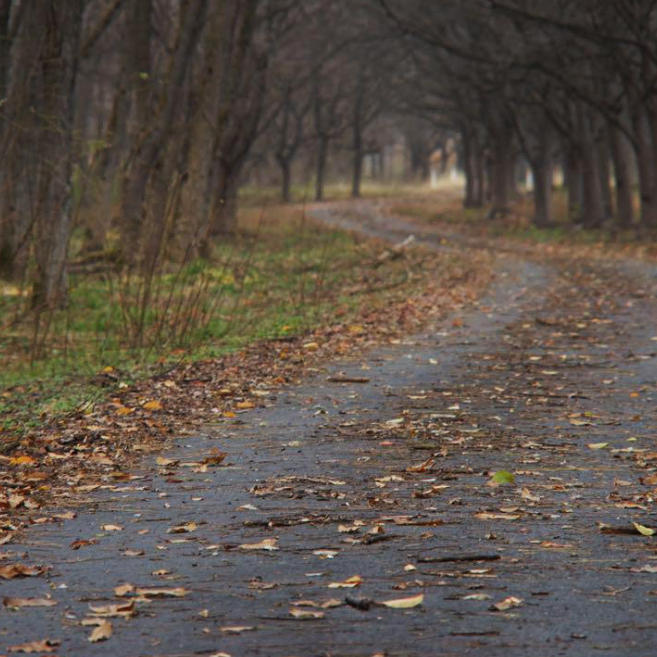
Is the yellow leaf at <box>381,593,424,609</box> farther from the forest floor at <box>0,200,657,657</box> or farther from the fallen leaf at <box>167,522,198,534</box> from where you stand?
the fallen leaf at <box>167,522,198,534</box>

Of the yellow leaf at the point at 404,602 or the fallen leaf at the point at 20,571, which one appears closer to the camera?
the yellow leaf at the point at 404,602

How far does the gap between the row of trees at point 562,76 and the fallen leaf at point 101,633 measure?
21.9 m

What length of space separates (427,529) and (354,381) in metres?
4.58

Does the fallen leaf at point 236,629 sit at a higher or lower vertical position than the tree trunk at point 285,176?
lower

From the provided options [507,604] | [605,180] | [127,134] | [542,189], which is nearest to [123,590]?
[507,604]

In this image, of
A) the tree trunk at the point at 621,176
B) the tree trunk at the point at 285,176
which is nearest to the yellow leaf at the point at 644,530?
the tree trunk at the point at 621,176

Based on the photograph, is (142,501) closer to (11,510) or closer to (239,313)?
(11,510)

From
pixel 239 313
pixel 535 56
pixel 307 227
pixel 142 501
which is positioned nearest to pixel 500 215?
pixel 307 227

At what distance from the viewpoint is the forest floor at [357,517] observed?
14.5 feet

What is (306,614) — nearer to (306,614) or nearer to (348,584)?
(306,614)

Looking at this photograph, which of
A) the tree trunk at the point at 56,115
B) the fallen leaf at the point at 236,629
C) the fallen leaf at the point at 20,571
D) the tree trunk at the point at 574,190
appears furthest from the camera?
the tree trunk at the point at 574,190

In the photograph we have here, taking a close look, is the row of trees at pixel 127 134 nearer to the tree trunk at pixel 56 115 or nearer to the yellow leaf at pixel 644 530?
the tree trunk at pixel 56 115

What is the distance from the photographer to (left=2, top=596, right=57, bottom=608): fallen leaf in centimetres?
476

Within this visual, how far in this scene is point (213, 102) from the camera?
21844 millimetres
